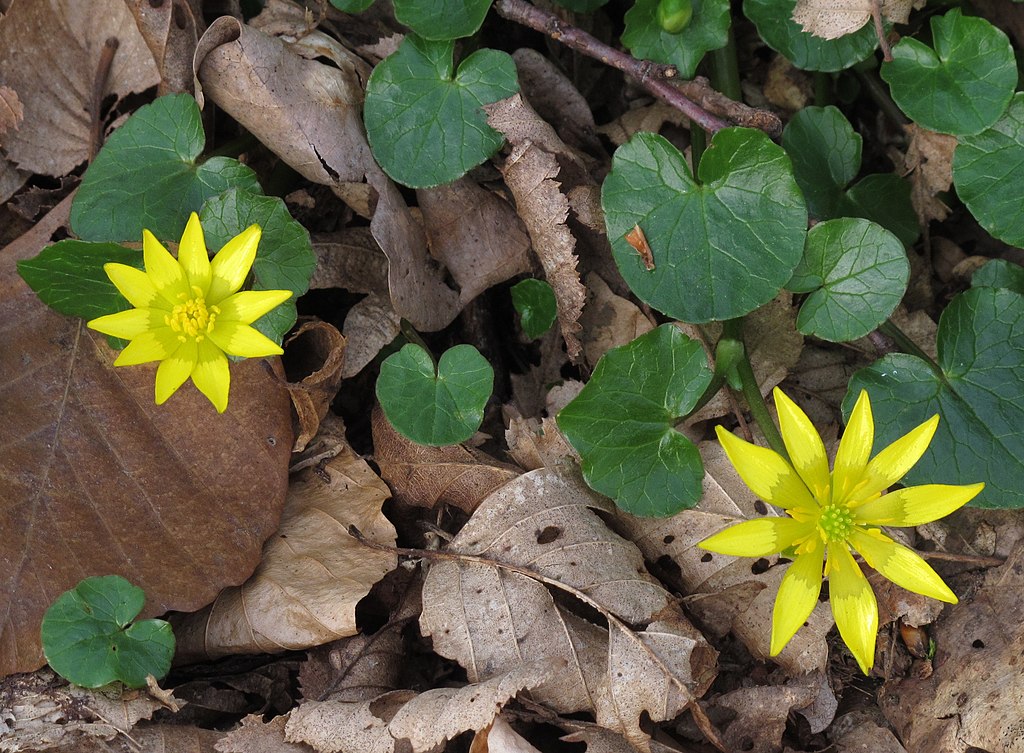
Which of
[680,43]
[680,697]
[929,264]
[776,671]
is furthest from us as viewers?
[929,264]

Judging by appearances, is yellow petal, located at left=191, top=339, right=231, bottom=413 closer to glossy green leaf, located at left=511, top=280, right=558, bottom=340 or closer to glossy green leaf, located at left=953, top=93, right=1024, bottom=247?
glossy green leaf, located at left=511, top=280, right=558, bottom=340

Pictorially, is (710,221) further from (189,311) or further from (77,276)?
(77,276)

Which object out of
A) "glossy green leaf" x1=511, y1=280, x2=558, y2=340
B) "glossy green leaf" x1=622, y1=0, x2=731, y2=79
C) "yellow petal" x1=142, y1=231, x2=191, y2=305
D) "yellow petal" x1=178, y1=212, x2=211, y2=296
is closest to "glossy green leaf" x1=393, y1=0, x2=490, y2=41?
"glossy green leaf" x1=622, y1=0, x2=731, y2=79

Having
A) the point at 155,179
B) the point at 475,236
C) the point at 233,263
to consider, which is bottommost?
the point at 475,236

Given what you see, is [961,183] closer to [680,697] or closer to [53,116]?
[680,697]

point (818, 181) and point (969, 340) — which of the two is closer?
point (969, 340)

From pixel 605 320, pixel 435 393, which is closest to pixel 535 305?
pixel 605 320

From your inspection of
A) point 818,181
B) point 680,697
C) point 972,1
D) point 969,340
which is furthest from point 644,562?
point 972,1

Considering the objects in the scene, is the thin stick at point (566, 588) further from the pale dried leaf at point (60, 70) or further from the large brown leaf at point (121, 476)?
the pale dried leaf at point (60, 70)
